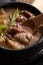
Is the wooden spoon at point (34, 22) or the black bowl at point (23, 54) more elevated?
the wooden spoon at point (34, 22)

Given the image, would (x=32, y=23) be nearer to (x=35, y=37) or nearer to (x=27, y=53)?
A: (x=35, y=37)

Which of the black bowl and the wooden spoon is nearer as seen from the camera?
the black bowl

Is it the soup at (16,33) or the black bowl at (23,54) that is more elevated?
the soup at (16,33)

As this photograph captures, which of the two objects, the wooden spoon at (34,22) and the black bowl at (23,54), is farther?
the wooden spoon at (34,22)

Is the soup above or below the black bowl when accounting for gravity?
above
